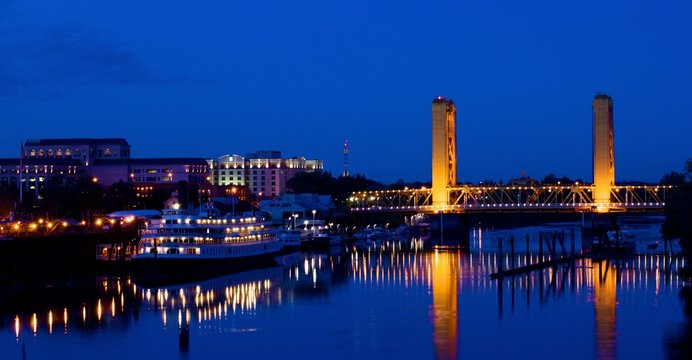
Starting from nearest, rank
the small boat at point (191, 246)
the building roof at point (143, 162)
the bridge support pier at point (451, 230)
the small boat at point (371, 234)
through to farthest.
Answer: the small boat at point (191, 246)
the bridge support pier at point (451, 230)
the small boat at point (371, 234)
the building roof at point (143, 162)

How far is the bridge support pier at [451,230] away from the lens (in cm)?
12219

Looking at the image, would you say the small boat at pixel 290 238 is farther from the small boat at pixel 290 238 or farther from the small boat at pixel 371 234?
the small boat at pixel 371 234

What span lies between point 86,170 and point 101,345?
13982 centimetres

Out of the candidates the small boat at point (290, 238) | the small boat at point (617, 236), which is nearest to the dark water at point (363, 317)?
the small boat at point (290, 238)

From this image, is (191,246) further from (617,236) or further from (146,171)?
(146,171)

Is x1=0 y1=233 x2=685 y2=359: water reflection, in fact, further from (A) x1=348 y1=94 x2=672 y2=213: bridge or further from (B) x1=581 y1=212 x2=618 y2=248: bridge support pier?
(A) x1=348 y1=94 x2=672 y2=213: bridge

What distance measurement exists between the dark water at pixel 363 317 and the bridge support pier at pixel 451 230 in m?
39.5

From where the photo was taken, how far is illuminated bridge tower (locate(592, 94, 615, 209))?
126 meters

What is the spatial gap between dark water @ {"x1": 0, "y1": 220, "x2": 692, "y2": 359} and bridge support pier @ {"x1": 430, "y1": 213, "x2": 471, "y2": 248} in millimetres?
39494

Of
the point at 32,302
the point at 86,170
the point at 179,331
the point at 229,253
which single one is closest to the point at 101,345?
the point at 179,331

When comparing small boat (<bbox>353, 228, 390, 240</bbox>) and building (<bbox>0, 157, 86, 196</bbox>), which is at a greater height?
building (<bbox>0, 157, 86, 196</bbox>)

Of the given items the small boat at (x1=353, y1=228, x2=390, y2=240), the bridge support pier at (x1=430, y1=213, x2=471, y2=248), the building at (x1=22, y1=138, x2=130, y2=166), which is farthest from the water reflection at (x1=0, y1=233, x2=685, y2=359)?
the building at (x1=22, y1=138, x2=130, y2=166)

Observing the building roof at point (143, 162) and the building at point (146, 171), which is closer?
the building at point (146, 171)

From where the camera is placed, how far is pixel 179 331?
52.7 m
